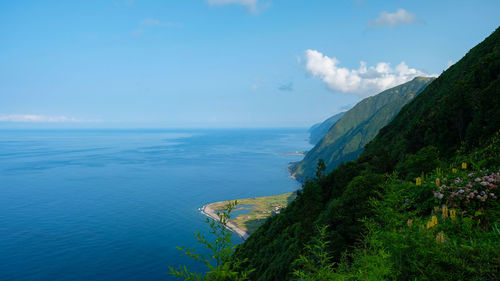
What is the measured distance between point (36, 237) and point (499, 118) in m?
153

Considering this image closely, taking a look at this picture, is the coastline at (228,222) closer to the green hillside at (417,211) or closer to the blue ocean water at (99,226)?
the blue ocean water at (99,226)

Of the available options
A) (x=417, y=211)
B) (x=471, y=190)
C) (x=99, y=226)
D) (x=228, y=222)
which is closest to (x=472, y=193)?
(x=471, y=190)

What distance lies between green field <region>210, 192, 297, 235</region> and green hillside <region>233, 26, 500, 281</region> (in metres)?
58.7

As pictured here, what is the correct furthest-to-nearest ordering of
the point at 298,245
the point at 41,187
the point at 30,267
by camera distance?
1. the point at 41,187
2. the point at 30,267
3. the point at 298,245

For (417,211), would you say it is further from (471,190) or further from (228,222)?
(228,222)

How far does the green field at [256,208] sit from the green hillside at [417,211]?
58.7 metres

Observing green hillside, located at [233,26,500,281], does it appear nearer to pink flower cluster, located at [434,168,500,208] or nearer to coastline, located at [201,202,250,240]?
pink flower cluster, located at [434,168,500,208]

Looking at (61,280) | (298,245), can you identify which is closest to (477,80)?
(298,245)

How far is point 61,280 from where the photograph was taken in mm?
88438

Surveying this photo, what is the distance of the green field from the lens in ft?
440

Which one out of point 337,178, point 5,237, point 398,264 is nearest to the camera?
point 398,264

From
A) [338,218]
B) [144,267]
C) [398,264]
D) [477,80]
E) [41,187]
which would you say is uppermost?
[477,80]

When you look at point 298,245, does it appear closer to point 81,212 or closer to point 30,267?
point 30,267

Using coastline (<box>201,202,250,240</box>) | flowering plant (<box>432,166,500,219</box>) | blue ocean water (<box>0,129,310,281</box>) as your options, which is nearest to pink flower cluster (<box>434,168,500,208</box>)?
flowering plant (<box>432,166,500,219</box>)
